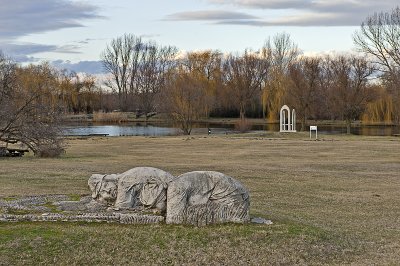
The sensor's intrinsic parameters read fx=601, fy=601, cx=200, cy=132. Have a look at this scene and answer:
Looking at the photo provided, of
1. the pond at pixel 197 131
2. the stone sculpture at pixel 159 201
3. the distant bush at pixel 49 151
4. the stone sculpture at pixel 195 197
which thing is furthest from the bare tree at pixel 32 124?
the pond at pixel 197 131

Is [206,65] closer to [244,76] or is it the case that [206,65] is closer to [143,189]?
[244,76]

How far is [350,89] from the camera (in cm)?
7056

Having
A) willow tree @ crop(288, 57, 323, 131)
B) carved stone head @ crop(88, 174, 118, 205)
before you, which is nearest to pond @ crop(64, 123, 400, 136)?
willow tree @ crop(288, 57, 323, 131)

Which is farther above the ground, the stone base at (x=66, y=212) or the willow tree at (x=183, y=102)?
the willow tree at (x=183, y=102)

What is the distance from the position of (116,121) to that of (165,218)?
86.6 meters

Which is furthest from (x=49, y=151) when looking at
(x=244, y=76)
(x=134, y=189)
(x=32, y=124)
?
(x=244, y=76)

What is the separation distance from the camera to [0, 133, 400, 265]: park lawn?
1083cm

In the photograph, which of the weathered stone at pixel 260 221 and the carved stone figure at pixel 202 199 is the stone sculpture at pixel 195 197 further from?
the weathered stone at pixel 260 221

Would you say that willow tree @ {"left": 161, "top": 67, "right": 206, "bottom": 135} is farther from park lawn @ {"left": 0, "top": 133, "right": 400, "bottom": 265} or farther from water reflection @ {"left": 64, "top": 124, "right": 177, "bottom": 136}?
park lawn @ {"left": 0, "top": 133, "right": 400, "bottom": 265}

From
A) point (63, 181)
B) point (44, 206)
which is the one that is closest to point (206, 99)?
point (63, 181)

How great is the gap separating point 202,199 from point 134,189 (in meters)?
1.67

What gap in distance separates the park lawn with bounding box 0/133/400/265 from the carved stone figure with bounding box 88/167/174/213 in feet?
2.55

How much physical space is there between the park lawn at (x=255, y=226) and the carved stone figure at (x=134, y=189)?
2.55ft

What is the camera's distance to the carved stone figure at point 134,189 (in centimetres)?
1259
